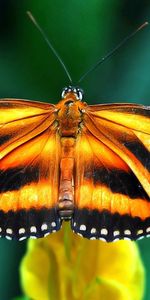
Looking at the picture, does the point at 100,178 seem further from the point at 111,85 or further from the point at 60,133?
the point at 111,85

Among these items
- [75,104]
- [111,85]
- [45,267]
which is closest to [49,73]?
[111,85]

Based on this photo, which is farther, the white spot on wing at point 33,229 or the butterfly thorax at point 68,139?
the butterfly thorax at point 68,139

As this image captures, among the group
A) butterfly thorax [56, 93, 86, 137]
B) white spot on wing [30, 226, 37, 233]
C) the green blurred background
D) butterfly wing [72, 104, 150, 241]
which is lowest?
white spot on wing [30, 226, 37, 233]

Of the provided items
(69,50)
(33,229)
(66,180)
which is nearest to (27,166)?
(66,180)

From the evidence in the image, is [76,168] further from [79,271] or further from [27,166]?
[79,271]

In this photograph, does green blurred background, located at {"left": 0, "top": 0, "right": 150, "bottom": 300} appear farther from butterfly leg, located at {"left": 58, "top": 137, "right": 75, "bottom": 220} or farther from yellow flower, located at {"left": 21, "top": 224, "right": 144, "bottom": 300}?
yellow flower, located at {"left": 21, "top": 224, "right": 144, "bottom": 300}

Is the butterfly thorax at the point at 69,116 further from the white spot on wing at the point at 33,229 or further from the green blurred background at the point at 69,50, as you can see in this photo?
the green blurred background at the point at 69,50

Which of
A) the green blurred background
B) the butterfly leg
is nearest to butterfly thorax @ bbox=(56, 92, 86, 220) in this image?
the butterfly leg

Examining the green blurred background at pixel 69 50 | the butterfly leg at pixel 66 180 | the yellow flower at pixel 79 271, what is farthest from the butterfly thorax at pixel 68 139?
the green blurred background at pixel 69 50
